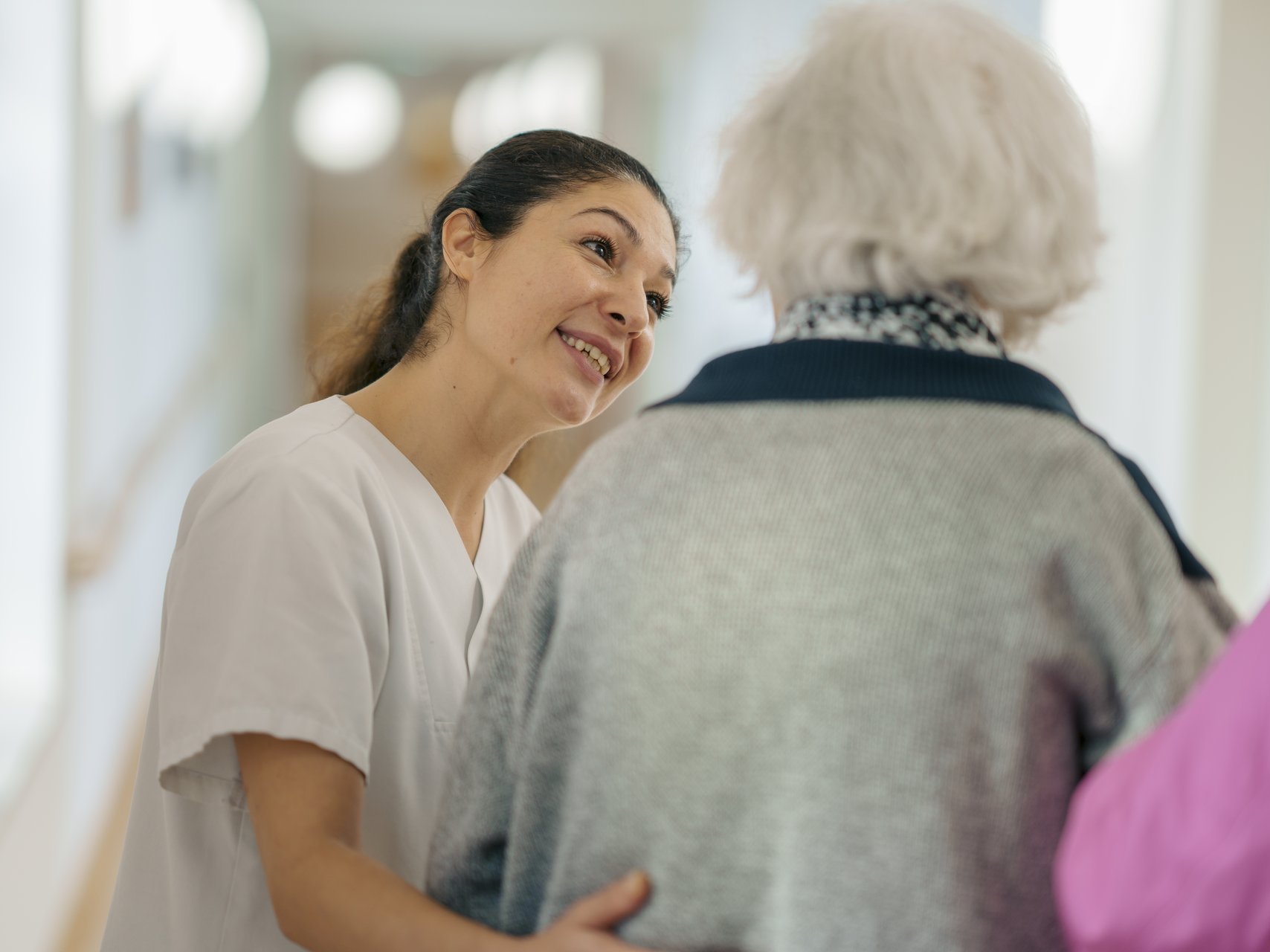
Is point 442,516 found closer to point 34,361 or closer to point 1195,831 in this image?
point 1195,831

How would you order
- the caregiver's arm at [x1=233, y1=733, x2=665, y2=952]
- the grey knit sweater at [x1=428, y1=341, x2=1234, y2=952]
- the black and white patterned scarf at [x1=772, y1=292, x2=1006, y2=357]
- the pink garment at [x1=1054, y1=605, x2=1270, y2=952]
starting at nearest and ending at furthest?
the pink garment at [x1=1054, y1=605, x2=1270, y2=952] → the grey knit sweater at [x1=428, y1=341, x2=1234, y2=952] → the black and white patterned scarf at [x1=772, y1=292, x2=1006, y2=357] → the caregiver's arm at [x1=233, y1=733, x2=665, y2=952]

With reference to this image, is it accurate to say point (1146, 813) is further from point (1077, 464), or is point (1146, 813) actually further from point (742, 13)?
point (742, 13)

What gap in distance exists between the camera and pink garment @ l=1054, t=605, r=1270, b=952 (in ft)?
Answer: 2.74

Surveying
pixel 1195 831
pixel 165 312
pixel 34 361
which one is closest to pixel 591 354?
pixel 1195 831

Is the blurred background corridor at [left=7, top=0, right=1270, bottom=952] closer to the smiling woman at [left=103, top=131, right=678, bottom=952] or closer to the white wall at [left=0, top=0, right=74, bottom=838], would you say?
the white wall at [left=0, top=0, right=74, bottom=838]

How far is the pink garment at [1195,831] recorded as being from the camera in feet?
2.74

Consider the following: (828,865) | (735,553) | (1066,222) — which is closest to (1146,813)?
(828,865)

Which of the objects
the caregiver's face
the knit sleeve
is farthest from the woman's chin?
the knit sleeve

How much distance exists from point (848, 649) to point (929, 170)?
1.21 ft

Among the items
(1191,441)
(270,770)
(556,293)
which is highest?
(556,293)

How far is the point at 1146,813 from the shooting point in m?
0.88

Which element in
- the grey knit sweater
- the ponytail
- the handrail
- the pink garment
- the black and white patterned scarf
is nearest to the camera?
the pink garment

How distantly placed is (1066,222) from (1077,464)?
0.22 metres

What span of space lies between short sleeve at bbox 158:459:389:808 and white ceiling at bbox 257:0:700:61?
23.9 ft
